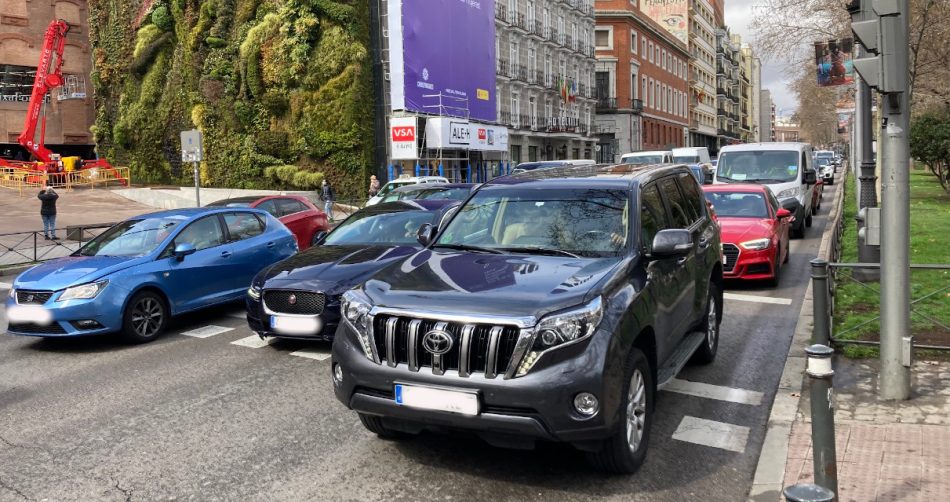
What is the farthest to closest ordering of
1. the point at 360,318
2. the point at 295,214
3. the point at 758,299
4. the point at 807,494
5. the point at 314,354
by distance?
1. the point at 295,214
2. the point at 758,299
3. the point at 314,354
4. the point at 360,318
5. the point at 807,494

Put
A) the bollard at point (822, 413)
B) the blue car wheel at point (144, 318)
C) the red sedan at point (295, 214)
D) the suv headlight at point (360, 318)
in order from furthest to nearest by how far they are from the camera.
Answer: the red sedan at point (295, 214)
the blue car wheel at point (144, 318)
the suv headlight at point (360, 318)
the bollard at point (822, 413)

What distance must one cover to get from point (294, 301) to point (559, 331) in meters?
4.21

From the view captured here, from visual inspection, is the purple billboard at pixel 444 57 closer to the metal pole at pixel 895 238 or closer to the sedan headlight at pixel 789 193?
the sedan headlight at pixel 789 193

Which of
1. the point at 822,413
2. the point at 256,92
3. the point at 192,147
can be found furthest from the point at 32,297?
the point at 256,92

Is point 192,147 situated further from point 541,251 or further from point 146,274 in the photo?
point 541,251

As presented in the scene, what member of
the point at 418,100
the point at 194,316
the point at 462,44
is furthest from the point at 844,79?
the point at 462,44

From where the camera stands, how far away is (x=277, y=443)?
5129mm

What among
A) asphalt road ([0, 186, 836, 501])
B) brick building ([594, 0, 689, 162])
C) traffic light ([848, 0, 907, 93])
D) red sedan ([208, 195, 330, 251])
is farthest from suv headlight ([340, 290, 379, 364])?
brick building ([594, 0, 689, 162])

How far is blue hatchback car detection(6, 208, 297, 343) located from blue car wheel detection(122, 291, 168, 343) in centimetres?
1

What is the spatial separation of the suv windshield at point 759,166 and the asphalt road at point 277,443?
1136 cm

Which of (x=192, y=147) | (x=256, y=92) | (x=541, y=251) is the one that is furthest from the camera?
(x=256, y=92)

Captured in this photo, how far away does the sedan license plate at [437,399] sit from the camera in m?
4.03

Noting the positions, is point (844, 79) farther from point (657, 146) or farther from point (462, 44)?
point (657, 146)

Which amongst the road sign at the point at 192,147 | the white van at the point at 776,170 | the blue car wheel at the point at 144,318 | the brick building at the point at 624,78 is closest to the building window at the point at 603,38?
the brick building at the point at 624,78
